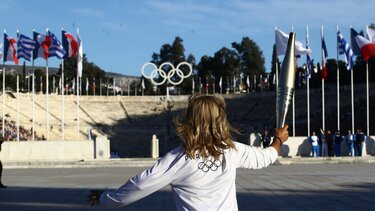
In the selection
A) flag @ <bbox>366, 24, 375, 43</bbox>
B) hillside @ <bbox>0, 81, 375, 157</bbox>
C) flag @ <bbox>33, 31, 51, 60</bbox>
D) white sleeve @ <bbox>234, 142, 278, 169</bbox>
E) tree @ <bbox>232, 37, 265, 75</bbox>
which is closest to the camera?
white sleeve @ <bbox>234, 142, 278, 169</bbox>

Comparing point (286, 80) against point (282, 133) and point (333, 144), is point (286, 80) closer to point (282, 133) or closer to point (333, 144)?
point (282, 133)

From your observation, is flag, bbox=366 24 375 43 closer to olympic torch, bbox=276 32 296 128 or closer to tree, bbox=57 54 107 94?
A: olympic torch, bbox=276 32 296 128

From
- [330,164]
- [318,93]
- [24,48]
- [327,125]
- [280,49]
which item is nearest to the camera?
[330,164]

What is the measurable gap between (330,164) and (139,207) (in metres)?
16.8

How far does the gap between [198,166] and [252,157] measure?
40 cm

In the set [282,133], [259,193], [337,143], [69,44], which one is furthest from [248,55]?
[282,133]

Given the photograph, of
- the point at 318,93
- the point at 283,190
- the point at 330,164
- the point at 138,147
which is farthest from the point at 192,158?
the point at 318,93

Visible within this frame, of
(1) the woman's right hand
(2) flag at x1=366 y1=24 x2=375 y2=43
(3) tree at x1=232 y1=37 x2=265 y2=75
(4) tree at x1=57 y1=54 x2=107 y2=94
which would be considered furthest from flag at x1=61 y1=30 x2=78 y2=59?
(3) tree at x1=232 y1=37 x2=265 y2=75

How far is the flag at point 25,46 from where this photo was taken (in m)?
38.3

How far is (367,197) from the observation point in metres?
13.5

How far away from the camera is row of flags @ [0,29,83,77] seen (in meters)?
38.4

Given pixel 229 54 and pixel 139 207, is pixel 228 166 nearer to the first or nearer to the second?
pixel 139 207

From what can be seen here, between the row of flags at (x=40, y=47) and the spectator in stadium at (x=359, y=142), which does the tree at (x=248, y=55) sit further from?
the spectator in stadium at (x=359, y=142)

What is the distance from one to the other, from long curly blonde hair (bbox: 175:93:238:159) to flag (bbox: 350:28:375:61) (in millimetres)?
31309
